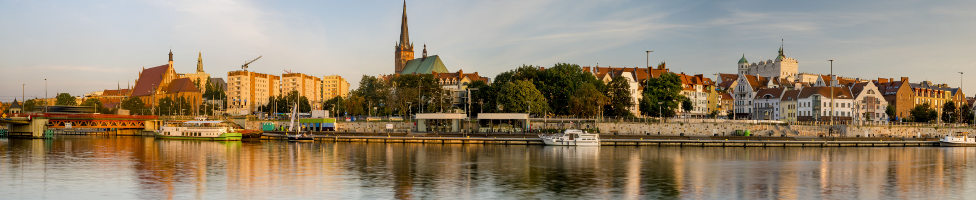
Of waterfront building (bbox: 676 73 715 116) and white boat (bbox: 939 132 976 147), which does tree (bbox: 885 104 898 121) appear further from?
white boat (bbox: 939 132 976 147)

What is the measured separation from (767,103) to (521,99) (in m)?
70.9

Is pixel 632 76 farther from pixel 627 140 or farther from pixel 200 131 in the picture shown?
pixel 200 131

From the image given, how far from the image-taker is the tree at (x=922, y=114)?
134 metres

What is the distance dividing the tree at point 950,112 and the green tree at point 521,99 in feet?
243

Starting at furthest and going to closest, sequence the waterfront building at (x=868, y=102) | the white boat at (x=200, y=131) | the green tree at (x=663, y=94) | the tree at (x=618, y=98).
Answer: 1. the waterfront building at (x=868, y=102)
2. the green tree at (x=663, y=94)
3. the tree at (x=618, y=98)
4. the white boat at (x=200, y=131)

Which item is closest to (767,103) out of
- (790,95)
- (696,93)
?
(790,95)

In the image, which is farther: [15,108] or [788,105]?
[788,105]

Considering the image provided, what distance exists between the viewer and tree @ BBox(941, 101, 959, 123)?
13275 cm

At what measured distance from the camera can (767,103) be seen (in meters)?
152

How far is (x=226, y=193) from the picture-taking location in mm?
37469

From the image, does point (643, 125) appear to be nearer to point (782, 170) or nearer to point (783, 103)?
point (782, 170)

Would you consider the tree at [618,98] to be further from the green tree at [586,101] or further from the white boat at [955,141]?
the white boat at [955,141]

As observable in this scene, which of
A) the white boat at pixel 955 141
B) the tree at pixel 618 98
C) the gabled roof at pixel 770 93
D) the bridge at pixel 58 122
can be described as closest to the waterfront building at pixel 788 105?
the gabled roof at pixel 770 93

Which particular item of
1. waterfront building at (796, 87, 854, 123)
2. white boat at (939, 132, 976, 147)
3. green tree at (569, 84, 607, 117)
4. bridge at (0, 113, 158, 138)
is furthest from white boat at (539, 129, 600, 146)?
waterfront building at (796, 87, 854, 123)
